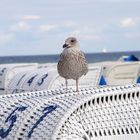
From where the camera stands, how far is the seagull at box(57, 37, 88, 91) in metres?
25.1

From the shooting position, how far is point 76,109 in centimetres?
2577

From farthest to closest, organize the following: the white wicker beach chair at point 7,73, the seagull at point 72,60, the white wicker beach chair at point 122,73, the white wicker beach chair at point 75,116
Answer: the white wicker beach chair at point 7,73, the white wicker beach chair at point 122,73, the white wicker beach chair at point 75,116, the seagull at point 72,60

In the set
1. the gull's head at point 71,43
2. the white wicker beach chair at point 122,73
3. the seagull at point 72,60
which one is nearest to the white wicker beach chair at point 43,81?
the white wicker beach chair at point 122,73

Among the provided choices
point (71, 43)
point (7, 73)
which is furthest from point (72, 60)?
point (7, 73)

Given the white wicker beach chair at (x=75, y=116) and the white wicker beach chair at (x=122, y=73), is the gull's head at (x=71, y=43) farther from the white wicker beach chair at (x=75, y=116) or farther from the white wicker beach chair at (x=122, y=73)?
the white wicker beach chair at (x=122, y=73)

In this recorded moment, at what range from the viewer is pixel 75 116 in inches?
1017

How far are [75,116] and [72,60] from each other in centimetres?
227

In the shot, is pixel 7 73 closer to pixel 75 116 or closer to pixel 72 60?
pixel 75 116

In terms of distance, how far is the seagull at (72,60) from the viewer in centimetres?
2509

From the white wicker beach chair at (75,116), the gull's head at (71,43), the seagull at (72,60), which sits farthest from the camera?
the white wicker beach chair at (75,116)

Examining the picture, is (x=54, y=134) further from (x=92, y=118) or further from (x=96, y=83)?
(x=96, y=83)

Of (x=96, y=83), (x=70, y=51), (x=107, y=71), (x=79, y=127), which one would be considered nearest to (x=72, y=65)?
(x=70, y=51)

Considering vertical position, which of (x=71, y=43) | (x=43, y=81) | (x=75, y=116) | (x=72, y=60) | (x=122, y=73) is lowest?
(x=75, y=116)

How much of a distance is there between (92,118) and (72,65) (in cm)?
267
